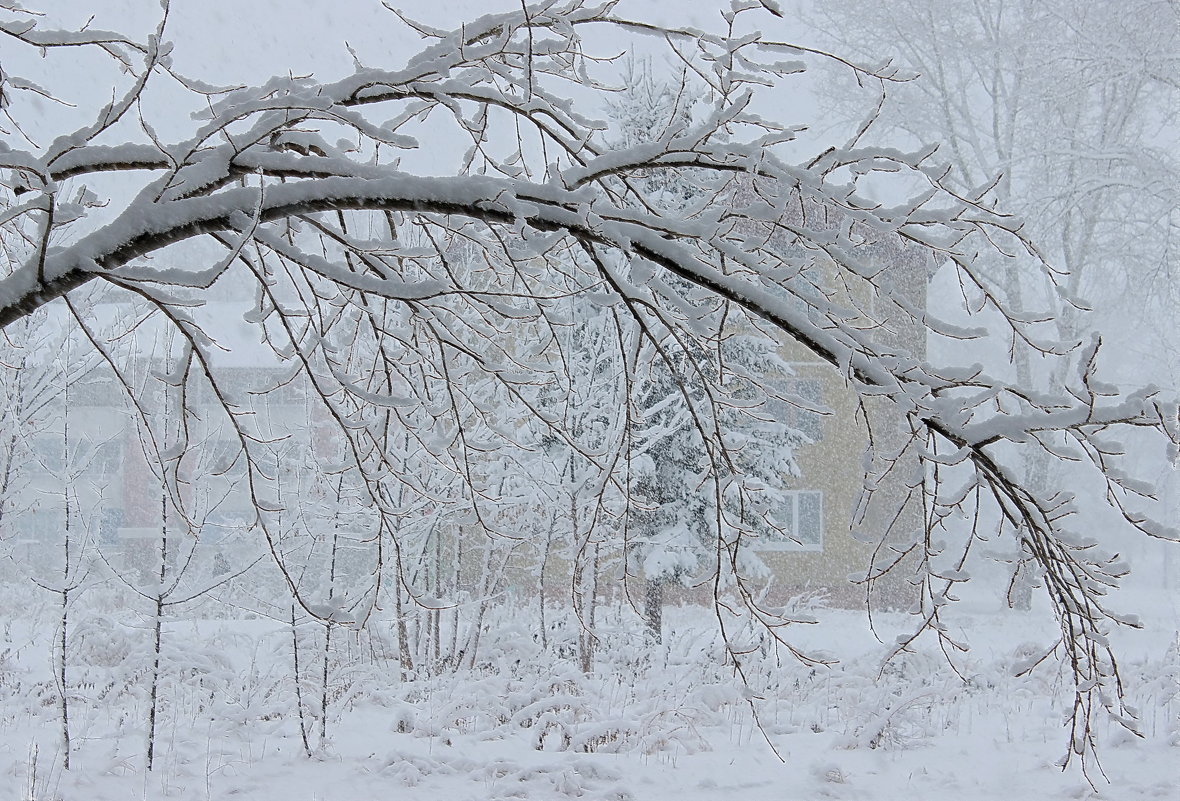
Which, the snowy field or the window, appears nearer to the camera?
the snowy field

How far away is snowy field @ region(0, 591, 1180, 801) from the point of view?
5.94m

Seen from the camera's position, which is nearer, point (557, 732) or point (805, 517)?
point (557, 732)

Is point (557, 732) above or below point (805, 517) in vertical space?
below

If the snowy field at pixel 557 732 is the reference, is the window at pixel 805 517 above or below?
above

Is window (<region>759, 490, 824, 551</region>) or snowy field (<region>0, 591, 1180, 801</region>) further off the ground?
window (<region>759, 490, 824, 551</region>)

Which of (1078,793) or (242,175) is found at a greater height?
(242,175)

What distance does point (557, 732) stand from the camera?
7320 mm

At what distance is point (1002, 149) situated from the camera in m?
18.2

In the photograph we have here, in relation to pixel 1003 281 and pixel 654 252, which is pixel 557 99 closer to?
pixel 654 252

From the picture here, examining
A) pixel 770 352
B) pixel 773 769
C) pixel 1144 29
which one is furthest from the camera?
pixel 770 352

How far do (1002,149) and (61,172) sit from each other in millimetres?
18478

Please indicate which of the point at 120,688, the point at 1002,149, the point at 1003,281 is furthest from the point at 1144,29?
the point at 120,688

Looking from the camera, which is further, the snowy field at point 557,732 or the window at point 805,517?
the window at point 805,517

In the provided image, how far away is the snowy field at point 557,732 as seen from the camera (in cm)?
594
